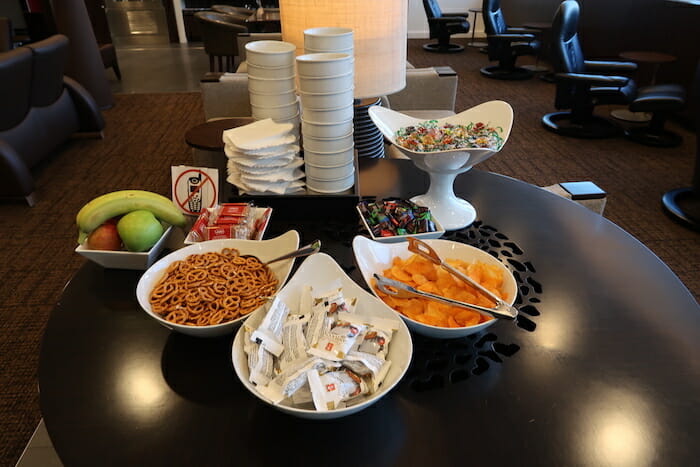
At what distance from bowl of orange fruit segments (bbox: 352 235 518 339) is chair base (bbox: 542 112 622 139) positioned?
10.6 feet

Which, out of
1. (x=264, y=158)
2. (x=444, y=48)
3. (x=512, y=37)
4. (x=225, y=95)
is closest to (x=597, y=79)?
(x=512, y=37)

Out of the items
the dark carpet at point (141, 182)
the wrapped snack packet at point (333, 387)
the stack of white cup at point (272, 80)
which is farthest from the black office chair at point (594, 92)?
the wrapped snack packet at point (333, 387)

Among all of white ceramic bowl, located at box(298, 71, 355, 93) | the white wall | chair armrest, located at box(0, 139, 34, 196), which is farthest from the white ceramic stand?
the white wall

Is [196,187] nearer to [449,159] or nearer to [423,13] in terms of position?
[449,159]

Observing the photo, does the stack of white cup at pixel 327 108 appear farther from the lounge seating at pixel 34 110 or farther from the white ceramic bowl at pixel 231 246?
the lounge seating at pixel 34 110

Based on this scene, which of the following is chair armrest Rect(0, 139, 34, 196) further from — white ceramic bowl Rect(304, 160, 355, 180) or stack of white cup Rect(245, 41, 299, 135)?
white ceramic bowl Rect(304, 160, 355, 180)

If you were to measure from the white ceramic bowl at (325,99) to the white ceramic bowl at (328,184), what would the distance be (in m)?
0.19

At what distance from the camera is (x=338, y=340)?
2.34 feet

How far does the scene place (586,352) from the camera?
80 centimetres

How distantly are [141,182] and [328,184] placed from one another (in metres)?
2.16

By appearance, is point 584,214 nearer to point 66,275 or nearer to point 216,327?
point 216,327

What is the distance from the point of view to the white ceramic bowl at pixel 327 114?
1101mm

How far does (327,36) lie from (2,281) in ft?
6.10

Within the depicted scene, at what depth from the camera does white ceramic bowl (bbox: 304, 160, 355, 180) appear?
1178 mm
